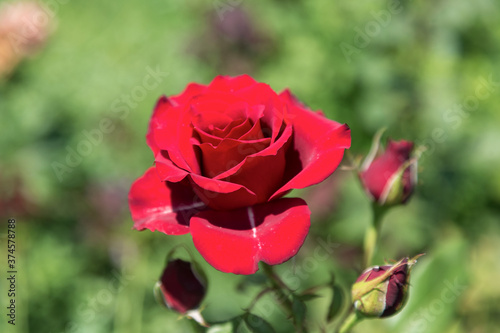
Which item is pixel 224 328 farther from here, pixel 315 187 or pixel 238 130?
pixel 315 187

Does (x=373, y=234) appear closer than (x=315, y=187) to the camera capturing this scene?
Yes

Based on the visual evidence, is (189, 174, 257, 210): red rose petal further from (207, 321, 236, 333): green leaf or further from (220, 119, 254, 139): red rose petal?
(207, 321, 236, 333): green leaf

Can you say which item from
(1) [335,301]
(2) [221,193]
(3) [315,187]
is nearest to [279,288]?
(1) [335,301]

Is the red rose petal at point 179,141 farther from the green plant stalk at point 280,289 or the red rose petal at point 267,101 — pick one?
the green plant stalk at point 280,289

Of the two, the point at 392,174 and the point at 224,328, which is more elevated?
the point at 392,174

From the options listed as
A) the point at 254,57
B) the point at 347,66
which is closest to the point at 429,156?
the point at 347,66

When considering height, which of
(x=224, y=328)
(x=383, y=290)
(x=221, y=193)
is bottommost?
(x=224, y=328)

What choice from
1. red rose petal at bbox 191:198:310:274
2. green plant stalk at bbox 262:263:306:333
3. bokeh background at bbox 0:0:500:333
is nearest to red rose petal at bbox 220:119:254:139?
red rose petal at bbox 191:198:310:274
